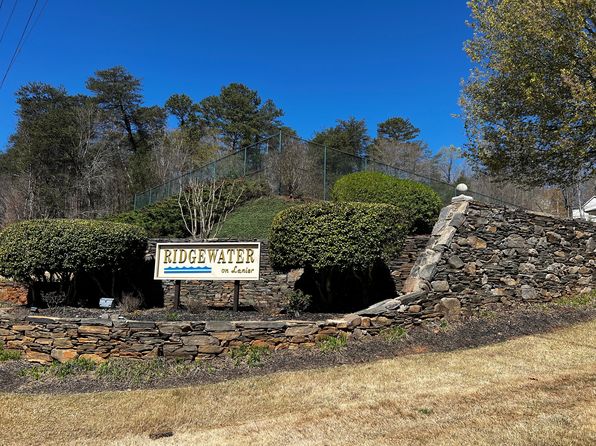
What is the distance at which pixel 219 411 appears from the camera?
4.62 meters

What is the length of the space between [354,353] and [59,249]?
5777mm

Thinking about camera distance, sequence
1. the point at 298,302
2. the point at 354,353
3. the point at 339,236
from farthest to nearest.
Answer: the point at 298,302
the point at 339,236
the point at 354,353

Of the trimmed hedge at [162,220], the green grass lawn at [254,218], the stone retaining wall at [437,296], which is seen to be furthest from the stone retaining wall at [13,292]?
the green grass lawn at [254,218]

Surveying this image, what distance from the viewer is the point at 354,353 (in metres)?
6.14

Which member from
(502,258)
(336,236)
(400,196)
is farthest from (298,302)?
(400,196)

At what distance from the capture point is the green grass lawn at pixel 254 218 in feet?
45.5

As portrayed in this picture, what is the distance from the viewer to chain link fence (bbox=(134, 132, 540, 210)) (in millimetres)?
15258

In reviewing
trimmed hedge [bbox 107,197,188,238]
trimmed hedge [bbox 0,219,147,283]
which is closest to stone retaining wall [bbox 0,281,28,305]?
trimmed hedge [bbox 0,219,147,283]

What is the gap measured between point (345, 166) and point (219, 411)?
11.5 metres

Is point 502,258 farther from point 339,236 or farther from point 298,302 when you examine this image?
point 298,302

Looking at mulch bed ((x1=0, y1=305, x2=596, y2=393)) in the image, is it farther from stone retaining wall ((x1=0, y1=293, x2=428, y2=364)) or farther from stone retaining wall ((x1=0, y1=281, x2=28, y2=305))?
stone retaining wall ((x1=0, y1=281, x2=28, y2=305))

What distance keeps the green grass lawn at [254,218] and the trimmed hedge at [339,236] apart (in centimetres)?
592

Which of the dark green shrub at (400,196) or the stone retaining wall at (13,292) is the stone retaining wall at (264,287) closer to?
the dark green shrub at (400,196)

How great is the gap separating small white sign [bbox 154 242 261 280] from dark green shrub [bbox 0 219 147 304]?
125 cm
